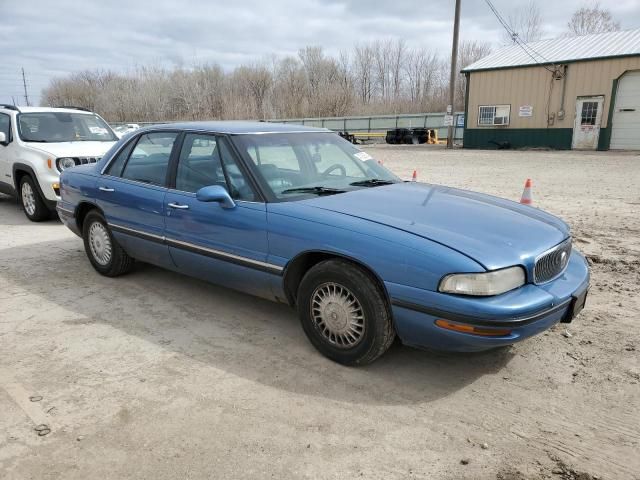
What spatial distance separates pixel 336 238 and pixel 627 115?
24.7 m

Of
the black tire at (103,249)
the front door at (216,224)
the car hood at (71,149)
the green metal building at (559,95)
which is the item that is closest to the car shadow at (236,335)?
the black tire at (103,249)

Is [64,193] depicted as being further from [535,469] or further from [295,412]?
[535,469]

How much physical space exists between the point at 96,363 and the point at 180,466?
1.33 meters

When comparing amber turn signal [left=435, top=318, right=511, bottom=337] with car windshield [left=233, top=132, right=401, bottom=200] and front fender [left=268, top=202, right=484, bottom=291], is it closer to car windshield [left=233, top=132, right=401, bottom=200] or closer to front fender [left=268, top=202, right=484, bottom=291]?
front fender [left=268, top=202, right=484, bottom=291]

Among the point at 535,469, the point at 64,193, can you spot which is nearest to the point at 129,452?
the point at 535,469

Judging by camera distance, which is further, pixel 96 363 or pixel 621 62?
pixel 621 62

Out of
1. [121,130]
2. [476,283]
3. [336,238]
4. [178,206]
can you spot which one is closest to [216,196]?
[178,206]

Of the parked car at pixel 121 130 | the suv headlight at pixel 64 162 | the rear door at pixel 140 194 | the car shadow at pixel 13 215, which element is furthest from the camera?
the parked car at pixel 121 130

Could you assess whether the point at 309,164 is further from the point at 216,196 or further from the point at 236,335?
the point at 236,335

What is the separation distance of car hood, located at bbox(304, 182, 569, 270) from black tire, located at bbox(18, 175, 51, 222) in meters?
6.10

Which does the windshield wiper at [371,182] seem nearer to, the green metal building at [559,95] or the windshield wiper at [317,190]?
the windshield wiper at [317,190]

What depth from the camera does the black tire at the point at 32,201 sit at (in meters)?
7.77

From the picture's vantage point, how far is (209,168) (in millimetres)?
3996

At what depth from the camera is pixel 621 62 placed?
72.8 feet
